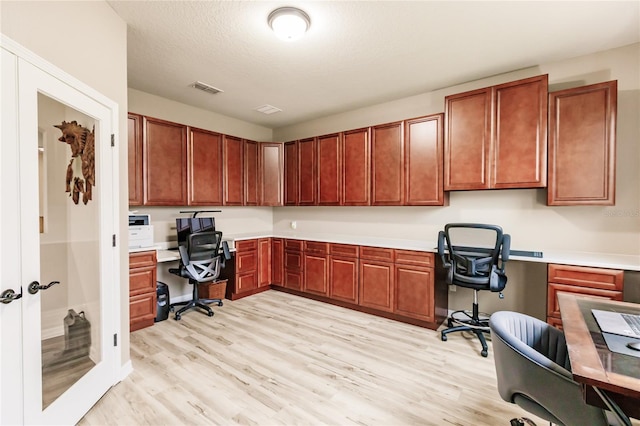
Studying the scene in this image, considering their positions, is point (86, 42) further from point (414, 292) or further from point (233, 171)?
point (414, 292)

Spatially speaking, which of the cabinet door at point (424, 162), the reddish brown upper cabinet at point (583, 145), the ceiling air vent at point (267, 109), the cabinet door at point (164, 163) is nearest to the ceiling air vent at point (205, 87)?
the cabinet door at point (164, 163)

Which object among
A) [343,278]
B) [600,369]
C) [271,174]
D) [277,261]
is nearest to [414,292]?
[343,278]

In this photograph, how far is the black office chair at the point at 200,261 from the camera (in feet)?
11.5

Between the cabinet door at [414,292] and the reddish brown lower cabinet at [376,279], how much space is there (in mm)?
89

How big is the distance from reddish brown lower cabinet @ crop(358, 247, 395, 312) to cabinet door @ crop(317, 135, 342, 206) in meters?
1.00

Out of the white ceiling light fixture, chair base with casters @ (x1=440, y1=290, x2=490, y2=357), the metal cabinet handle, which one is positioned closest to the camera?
the metal cabinet handle

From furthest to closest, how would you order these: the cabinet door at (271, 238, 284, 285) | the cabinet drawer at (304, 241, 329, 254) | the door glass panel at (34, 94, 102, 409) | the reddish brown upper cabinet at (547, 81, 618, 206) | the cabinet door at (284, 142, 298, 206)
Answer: the cabinet door at (284, 142, 298, 206), the cabinet door at (271, 238, 284, 285), the cabinet drawer at (304, 241, 329, 254), the reddish brown upper cabinet at (547, 81, 618, 206), the door glass panel at (34, 94, 102, 409)

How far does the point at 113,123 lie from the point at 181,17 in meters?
0.99

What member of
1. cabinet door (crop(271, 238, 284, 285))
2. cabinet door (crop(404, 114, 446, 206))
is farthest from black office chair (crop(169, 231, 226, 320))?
cabinet door (crop(404, 114, 446, 206))

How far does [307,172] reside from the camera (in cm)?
463

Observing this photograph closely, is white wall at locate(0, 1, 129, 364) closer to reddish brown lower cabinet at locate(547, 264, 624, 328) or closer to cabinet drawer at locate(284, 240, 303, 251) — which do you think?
cabinet drawer at locate(284, 240, 303, 251)

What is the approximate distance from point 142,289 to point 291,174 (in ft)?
8.83

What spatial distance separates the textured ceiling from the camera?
218 cm

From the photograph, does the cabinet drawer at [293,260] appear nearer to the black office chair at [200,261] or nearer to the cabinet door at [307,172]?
the cabinet door at [307,172]
